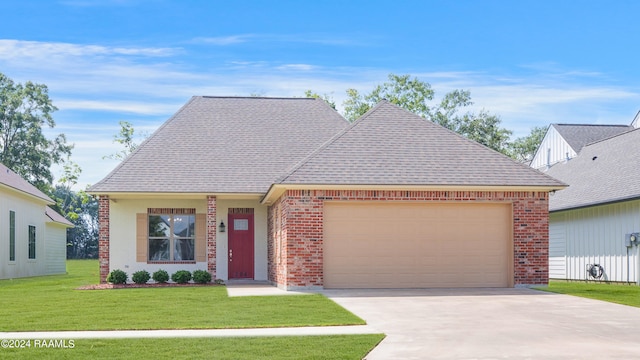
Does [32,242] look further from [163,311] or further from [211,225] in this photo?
[163,311]

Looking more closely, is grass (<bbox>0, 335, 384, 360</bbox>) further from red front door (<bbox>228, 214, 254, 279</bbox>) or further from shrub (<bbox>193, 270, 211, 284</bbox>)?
red front door (<bbox>228, 214, 254, 279</bbox>)

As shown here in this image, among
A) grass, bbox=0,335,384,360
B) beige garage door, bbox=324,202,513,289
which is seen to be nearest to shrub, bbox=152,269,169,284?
beige garage door, bbox=324,202,513,289

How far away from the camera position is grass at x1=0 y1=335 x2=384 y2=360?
34.8 ft

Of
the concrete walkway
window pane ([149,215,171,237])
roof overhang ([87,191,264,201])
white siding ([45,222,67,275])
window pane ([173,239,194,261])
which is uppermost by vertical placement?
roof overhang ([87,191,264,201])

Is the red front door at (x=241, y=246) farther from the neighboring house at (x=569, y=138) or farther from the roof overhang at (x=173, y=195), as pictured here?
the neighboring house at (x=569, y=138)

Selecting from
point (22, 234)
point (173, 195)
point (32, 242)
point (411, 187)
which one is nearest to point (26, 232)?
point (22, 234)

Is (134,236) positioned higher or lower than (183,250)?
higher

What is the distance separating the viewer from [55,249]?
149 feet

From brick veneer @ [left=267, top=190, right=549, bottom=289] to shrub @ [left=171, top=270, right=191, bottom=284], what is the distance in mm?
4052

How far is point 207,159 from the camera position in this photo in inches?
1085

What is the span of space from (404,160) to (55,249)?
28.8 metres

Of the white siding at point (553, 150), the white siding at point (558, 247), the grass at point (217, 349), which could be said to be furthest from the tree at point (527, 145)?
the grass at point (217, 349)

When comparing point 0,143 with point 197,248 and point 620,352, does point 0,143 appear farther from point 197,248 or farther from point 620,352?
point 620,352

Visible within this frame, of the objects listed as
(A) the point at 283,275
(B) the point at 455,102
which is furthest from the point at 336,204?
(B) the point at 455,102
